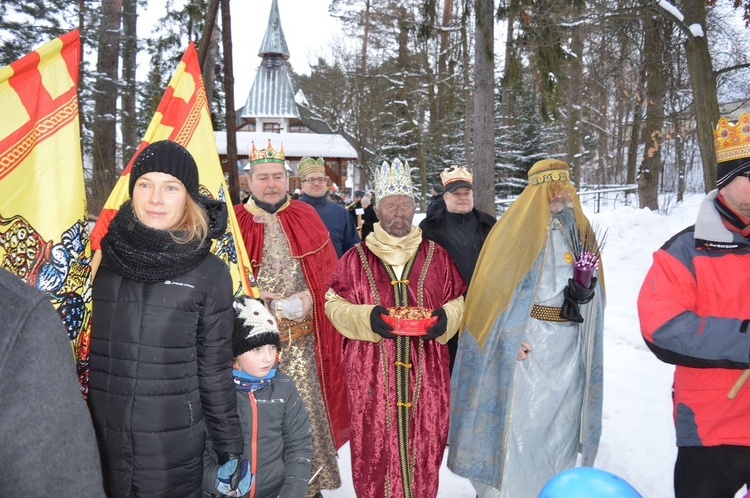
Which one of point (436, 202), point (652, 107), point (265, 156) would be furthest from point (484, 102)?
point (265, 156)

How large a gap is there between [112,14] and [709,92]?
10815 millimetres

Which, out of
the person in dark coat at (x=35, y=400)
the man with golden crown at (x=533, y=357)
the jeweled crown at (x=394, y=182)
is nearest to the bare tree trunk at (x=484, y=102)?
the man with golden crown at (x=533, y=357)

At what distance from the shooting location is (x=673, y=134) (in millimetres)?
13281

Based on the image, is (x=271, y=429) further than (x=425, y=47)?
No

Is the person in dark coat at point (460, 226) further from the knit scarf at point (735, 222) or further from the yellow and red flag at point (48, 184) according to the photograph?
the yellow and red flag at point (48, 184)

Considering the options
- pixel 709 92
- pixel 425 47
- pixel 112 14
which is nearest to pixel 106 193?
pixel 112 14

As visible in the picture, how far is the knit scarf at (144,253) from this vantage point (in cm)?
205

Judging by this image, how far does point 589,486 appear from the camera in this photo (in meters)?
0.84

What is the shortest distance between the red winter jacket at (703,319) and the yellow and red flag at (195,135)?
2.05m

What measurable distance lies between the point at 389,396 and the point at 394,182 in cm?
133

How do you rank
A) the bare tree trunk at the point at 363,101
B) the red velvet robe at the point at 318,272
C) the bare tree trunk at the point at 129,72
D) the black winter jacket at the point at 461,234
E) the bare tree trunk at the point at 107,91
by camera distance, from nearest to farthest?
A: the red velvet robe at the point at 318,272 → the black winter jacket at the point at 461,234 → the bare tree trunk at the point at 107,91 → the bare tree trunk at the point at 129,72 → the bare tree trunk at the point at 363,101

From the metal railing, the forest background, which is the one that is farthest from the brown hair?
the metal railing

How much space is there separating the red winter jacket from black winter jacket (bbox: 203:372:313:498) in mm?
1655

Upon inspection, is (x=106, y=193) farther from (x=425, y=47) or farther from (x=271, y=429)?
(x=425, y=47)
